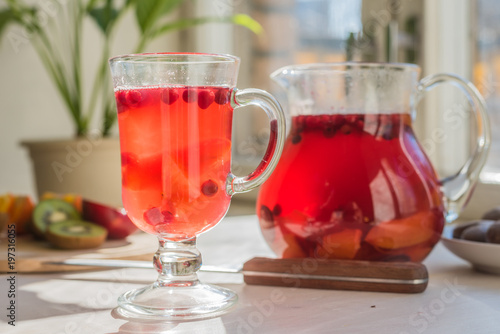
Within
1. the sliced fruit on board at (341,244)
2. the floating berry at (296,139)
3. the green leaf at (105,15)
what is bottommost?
the sliced fruit on board at (341,244)

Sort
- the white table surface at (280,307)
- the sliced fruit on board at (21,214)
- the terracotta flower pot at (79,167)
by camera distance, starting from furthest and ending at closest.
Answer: the terracotta flower pot at (79,167) < the sliced fruit on board at (21,214) < the white table surface at (280,307)

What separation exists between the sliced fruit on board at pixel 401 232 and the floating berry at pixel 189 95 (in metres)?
0.28

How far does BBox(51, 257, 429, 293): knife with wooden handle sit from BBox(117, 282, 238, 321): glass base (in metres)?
0.07

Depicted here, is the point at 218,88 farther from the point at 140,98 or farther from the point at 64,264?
the point at 64,264

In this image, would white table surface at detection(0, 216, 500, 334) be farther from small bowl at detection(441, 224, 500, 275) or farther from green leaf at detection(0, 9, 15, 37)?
green leaf at detection(0, 9, 15, 37)

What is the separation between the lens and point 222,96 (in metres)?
0.78

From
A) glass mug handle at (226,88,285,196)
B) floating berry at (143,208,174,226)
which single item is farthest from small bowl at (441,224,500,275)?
floating berry at (143,208,174,226)

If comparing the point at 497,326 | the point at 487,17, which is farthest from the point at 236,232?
the point at 487,17

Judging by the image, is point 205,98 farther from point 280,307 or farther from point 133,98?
point 280,307

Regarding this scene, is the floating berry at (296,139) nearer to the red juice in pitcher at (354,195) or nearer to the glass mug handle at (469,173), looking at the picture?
the red juice in pitcher at (354,195)

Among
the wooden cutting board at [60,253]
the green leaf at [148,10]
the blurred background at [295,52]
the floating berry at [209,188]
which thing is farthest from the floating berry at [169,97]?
the green leaf at [148,10]

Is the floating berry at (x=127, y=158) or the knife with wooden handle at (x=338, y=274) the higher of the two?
the floating berry at (x=127, y=158)

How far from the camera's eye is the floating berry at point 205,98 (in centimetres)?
76

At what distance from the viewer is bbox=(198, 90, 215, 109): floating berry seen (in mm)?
764
